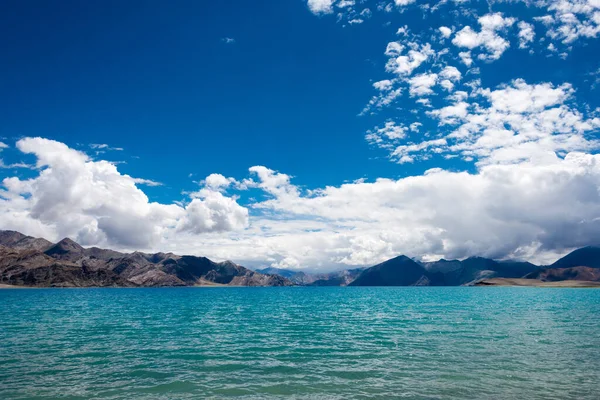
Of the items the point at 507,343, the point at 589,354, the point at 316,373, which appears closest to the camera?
the point at 316,373

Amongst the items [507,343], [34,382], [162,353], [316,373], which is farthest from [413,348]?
[34,382]

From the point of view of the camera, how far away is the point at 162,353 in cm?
4134

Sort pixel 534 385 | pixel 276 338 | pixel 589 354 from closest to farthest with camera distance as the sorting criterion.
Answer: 1. pixel 534 385
2. pixel 589 354
3. pixel 276 338

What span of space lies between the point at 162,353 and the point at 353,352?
2057 centimetres

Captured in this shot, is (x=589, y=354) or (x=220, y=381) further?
(x=589, y=354)

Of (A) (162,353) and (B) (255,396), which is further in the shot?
(A) (162,353)

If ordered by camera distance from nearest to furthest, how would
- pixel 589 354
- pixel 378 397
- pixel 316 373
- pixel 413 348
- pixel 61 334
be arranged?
pixel 378 397 < pixel 316 373 < pixel 589 354 < pixel 413 348 < pixel 61 334

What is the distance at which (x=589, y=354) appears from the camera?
129 feet

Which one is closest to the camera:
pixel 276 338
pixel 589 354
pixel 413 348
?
pixel 589 354

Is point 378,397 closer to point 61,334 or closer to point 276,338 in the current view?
point 276,338

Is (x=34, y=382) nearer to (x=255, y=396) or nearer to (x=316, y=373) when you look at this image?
(x=255, y=396)

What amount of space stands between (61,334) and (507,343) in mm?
60624

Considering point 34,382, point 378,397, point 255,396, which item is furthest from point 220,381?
point 34,382

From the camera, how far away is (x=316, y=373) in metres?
32.7
